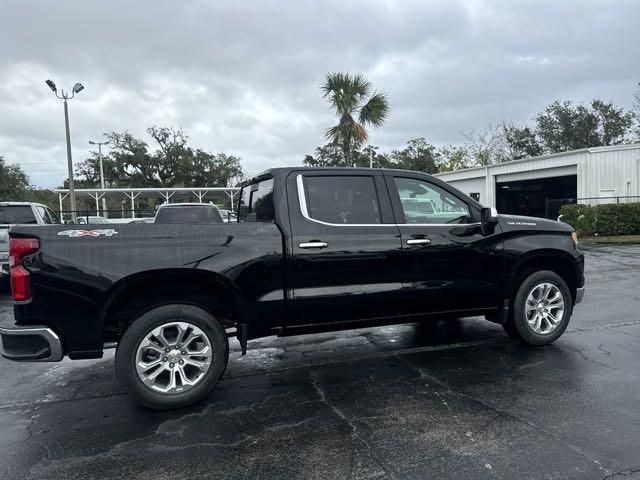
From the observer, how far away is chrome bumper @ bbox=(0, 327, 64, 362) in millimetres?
3635

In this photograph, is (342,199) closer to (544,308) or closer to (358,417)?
(358,417)

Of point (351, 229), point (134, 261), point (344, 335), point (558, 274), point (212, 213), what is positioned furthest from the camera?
point (212, 213)

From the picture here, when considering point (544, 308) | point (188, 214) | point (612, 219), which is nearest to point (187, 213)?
point (188, 214)

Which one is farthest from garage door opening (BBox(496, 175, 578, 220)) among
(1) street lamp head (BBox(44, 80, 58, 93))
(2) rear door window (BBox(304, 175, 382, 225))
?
(2) rear door window (BBox(304, 175, 382, 225))

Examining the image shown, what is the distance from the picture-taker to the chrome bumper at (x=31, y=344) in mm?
3635

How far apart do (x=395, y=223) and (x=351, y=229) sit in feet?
1.55

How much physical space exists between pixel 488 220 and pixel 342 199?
153cm

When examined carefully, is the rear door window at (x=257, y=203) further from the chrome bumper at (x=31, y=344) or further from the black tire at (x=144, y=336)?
the chrome bumper at (x=31, y=344)

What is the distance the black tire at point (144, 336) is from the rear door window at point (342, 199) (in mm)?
1324

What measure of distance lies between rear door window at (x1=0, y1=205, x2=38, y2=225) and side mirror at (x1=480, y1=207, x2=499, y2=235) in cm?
946

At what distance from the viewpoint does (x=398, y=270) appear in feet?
15.1

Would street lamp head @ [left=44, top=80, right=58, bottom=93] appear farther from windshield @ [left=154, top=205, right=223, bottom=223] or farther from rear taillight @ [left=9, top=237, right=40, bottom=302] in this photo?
rear taillight @ [left=9, top=237, right=40, bottom=302]

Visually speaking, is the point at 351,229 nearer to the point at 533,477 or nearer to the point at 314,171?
the point at 314,171

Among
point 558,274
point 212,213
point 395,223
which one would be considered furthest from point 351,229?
point 212,213
